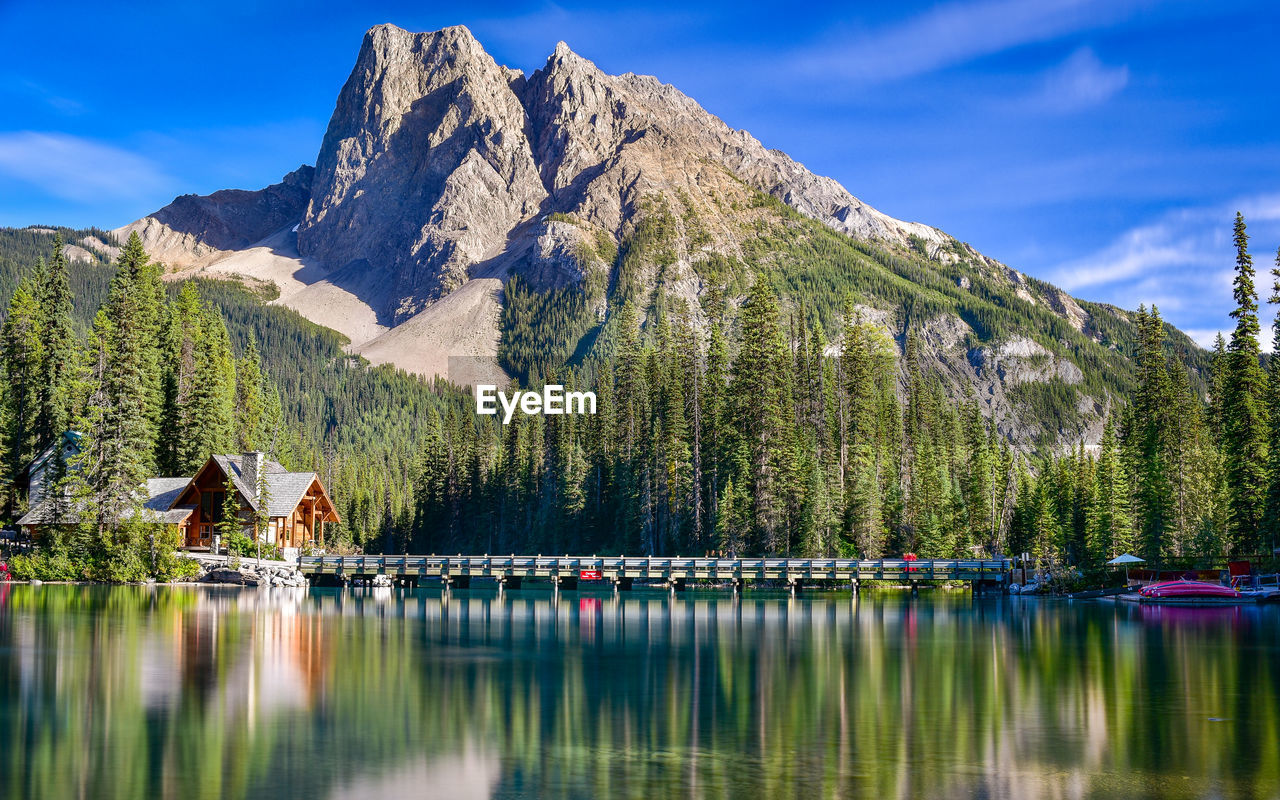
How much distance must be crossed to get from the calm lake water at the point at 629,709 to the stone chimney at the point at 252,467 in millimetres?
32460

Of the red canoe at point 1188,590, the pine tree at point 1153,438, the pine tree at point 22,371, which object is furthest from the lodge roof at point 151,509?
the pine tree at point 1153,438

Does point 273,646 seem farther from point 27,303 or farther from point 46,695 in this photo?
point 27,303

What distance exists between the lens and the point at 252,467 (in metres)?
72.1

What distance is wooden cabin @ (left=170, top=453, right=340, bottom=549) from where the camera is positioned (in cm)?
6969

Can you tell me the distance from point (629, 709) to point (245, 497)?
180 ft

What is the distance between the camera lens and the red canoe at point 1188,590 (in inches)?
2062

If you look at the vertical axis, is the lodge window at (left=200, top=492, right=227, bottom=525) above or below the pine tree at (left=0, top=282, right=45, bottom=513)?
below

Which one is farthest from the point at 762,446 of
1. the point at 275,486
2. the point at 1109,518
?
the point at 275,486

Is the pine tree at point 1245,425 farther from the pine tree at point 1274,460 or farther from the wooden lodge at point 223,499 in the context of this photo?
the wooden lodge at point 223,499

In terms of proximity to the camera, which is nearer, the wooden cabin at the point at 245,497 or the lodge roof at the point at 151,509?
the lodge roof at the point at 151,509

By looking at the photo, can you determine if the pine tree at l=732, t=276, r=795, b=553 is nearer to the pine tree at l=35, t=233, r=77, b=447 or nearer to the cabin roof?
the cabin roof

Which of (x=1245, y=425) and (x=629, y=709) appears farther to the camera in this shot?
(x=1245, y=425)

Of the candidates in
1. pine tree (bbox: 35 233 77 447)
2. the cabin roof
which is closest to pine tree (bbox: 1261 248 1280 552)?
the cabin roof

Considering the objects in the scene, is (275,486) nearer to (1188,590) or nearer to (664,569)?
(664,569)
